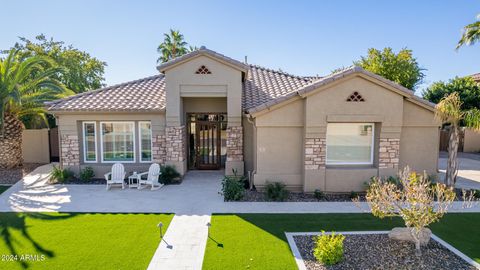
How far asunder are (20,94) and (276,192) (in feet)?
45.6

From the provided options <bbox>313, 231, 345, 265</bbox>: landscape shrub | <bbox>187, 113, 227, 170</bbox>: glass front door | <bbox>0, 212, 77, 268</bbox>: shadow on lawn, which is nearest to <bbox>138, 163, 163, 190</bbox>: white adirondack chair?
<bbox>0, 212, 77, 268</bbox>: shadow on lawn

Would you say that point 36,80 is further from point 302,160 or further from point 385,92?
point 385,92

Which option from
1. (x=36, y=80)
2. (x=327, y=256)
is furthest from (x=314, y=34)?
(x=36, y=80)

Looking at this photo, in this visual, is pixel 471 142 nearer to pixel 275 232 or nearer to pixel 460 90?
pixel 460 90

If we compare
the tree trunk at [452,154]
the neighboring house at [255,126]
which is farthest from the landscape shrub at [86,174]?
the tree trunk at [452,154]

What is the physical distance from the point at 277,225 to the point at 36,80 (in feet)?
51.2

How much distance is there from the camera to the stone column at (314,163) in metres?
11.9

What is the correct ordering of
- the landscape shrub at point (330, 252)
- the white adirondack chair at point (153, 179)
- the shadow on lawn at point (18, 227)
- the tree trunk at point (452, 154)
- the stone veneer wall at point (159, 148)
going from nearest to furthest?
the landscape shrub at point (330, 252)
the shadow on lawn at point (18, 227)
the tree trunk at point (452, 154)
the white adirondack chair at point (153, 179)
the stone veneer wall at point (159, 148)

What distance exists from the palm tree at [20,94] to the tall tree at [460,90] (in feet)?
96.1

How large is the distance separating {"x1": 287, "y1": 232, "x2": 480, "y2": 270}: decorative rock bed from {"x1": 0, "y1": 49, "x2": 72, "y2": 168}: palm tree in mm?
15678

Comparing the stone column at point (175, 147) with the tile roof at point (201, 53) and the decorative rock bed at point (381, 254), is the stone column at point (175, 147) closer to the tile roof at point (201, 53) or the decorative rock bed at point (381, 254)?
the tile roof at point (201, 53)

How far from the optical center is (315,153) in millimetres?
11891

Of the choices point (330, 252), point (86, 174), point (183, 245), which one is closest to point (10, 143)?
point (86, 174)

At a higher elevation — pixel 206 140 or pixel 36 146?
pixel 206 140
